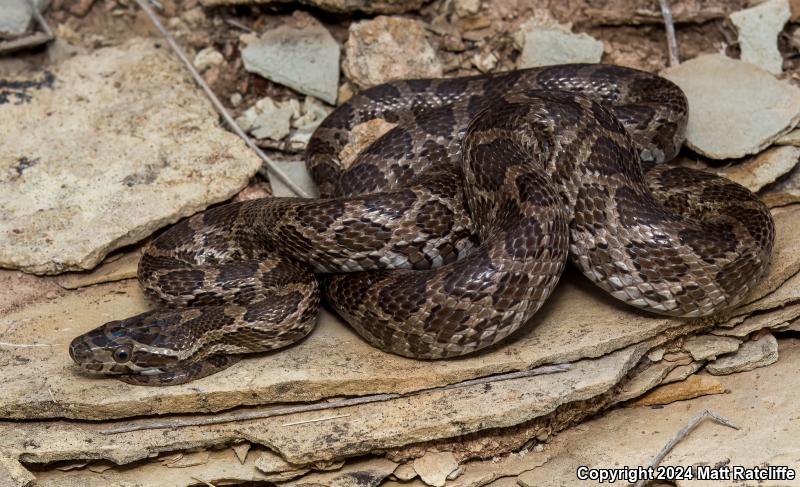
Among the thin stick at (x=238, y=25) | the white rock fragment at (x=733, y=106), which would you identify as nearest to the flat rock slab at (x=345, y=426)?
the white rock fragment at (x=733, y=106)

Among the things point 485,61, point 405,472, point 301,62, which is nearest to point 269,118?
point 301,62

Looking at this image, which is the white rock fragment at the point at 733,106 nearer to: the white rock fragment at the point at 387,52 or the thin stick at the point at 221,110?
the white rock fragment at the point at 387,52

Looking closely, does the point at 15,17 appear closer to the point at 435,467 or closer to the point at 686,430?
the point at 435,467

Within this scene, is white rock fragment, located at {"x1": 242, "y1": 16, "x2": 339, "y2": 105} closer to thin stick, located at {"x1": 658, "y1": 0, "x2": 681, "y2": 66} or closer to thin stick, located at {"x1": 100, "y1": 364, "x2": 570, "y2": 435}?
thin stick, located at {"x1": 658, "y1": 0, "x2": 681, "y2": 66}

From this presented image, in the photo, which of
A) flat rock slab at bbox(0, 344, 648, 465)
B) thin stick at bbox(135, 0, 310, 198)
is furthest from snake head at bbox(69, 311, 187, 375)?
thin stick at bbox(135, 0, 310, 198)

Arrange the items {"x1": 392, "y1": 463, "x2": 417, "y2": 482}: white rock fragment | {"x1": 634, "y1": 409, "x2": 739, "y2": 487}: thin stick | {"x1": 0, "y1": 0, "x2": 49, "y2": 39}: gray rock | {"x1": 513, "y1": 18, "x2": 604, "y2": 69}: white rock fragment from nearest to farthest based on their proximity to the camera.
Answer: {"x1": 634, "y1": 409, "x2": 739, "y2": 487}: thin stick, {"x1": 392, "y1": 463, "x2": 417, "y2": 482}: white rock fragment, {"x1": 513, "y1": 18, "x2": 604, "y2": 69}: white rock fragment, {"x1": 0, "y1": 0, "x2": 49, "y2": 39}: gray rock

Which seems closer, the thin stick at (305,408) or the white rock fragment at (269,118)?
the thin stick at (305,408)
